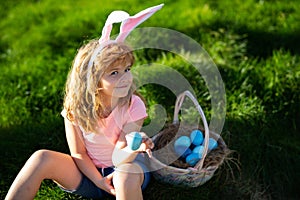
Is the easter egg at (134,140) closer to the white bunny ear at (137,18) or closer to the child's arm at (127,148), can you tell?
the child's arm at (127,148)

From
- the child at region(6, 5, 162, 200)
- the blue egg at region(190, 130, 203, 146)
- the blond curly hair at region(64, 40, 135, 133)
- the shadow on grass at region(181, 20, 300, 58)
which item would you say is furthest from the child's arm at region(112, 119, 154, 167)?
the shadow on grass at region(181, 20, 300, 58)

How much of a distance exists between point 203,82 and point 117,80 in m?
0.96

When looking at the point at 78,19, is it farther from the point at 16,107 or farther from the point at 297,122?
the point at 297,122

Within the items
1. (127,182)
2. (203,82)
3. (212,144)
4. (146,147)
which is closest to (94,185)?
(127,182)

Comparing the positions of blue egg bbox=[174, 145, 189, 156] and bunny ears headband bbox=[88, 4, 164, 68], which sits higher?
bunny ears headband bbox=[88, 4, 164, 68]

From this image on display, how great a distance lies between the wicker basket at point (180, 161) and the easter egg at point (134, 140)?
7.2 inches

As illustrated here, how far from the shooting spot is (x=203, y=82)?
2895 millimetres

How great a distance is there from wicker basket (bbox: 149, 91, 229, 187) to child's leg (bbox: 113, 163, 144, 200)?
0.15m

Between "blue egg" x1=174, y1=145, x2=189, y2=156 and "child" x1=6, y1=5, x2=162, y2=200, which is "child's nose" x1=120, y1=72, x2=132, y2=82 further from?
"blue egg" x1=174, y1=145, x2=189, y2=156

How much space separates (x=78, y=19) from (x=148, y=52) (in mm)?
711

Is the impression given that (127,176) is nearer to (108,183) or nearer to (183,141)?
(108,183)

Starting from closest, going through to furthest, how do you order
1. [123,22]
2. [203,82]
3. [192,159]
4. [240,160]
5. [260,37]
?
[123,22] → [192,159] → [240,160] → [203,82] → [260,37]

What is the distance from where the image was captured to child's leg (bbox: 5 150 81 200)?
2.00 m

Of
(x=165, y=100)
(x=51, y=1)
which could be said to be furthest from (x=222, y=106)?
(x=51, y=1)
